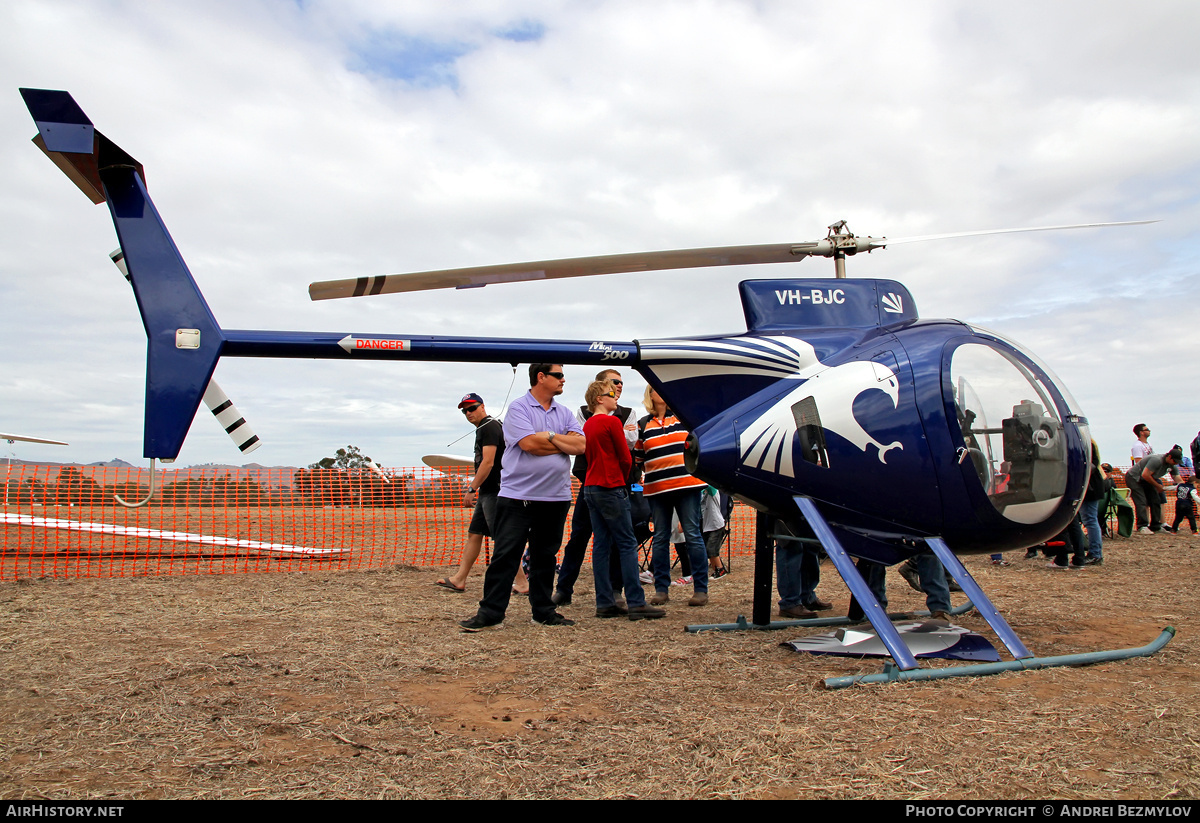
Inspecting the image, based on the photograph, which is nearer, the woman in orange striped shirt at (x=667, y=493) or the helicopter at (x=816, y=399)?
the helicopter at (x=816, y=399)

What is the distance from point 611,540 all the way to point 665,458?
943 mm

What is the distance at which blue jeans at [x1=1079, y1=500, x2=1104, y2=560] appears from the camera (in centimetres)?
963

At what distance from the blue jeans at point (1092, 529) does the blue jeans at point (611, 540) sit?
6790 millimetres

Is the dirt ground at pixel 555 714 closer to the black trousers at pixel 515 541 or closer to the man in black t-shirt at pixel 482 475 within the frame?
the black trousers at pixel 515 541

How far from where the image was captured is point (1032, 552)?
1059cm

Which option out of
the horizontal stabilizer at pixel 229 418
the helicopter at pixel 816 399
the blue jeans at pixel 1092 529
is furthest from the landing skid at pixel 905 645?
the blue jeans at pixel 1092 529

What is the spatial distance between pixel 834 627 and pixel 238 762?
171 inches

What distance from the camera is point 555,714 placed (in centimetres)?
345

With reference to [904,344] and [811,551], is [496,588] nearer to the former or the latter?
[811,551]

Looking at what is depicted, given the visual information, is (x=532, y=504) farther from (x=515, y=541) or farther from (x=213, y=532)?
(x=213, y=532)

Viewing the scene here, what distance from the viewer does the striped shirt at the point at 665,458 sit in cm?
668

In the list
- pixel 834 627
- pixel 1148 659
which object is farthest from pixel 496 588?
pixel 1148 659

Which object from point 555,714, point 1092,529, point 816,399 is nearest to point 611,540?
point 816,399

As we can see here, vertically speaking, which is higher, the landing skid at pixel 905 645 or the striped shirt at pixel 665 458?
the striped shirt at pixel 665 458
